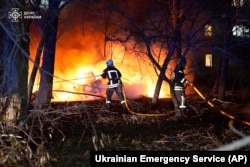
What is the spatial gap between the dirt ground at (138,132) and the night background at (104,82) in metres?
0.02

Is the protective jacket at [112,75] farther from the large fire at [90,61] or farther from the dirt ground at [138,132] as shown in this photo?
the large fire at [90,61]

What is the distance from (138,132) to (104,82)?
9574mm

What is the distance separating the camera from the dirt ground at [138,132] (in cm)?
736

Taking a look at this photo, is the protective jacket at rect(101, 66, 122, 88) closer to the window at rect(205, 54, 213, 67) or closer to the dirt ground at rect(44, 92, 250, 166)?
the dirt ground at rect(44, 92, 250, 166)

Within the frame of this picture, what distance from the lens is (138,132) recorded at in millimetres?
9078

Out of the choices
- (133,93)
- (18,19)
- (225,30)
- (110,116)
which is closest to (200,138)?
(110,116)

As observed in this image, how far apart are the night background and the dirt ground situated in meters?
0.02

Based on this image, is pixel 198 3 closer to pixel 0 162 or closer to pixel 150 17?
pixel 150 17

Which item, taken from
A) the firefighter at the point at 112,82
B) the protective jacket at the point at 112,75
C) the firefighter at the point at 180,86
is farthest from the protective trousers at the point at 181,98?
the protective jacket at the point at 112,75

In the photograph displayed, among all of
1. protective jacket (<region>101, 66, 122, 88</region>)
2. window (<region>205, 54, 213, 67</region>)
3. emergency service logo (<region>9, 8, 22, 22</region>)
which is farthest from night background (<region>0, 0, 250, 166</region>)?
window (<region>205, 54, 213, 67</region>)

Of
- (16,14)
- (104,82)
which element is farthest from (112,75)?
(104,82)

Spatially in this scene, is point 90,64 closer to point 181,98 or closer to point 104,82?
point 104,82

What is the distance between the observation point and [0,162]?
221 inches

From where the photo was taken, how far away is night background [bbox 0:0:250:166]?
21.8ft
